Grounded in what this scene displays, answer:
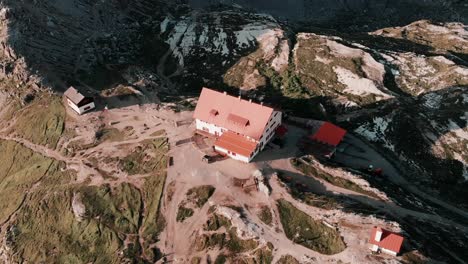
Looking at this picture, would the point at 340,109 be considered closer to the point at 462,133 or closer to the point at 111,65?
the point at 462,133

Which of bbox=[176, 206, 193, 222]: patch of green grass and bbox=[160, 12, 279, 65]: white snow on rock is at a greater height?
bbox=[160, 12, 279, 65]: white snow on rock

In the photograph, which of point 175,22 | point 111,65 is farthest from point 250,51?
point 111,65

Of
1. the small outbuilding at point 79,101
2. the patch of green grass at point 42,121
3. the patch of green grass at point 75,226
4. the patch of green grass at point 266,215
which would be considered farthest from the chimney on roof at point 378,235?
the patch of green grass at point 42,121

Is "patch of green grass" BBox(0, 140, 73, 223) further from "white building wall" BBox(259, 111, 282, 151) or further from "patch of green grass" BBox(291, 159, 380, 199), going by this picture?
"patch of green grass" BBox(291, 159, 380, 199)

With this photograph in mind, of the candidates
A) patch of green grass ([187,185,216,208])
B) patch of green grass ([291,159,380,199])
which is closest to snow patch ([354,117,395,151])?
patch of green grass ([291,159,380,199])

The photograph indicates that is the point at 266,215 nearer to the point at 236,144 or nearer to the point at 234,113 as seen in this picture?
the point at 236,144

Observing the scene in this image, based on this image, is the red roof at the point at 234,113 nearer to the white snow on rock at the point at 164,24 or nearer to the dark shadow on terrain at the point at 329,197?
the dark shadow on terrain at the point at 329,197

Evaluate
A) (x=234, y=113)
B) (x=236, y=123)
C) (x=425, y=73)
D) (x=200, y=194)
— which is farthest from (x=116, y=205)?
(x=425, y=73)
